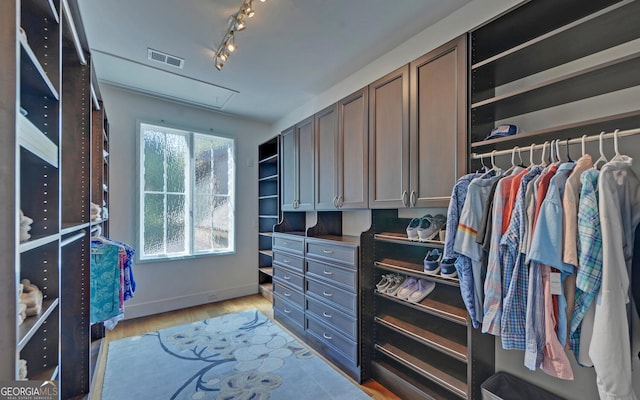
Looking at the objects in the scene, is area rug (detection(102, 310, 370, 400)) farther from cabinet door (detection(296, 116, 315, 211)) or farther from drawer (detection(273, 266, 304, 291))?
cabinet door (detection(296, 116, 315, 211))

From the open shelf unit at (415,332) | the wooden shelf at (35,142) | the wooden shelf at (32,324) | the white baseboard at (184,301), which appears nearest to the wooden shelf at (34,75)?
the wooden shelf at (35,142)

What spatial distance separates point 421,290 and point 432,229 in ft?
1.45

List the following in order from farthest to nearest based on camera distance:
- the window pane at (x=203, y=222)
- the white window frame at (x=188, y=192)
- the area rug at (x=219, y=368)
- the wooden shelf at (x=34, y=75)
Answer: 1. the window pane at (x=203, y=222)
2. the white window frame at (x=188, y=192)
3. the area rug at (x=219, y=368)
4. the wooden shelf at (x=34, y=75)

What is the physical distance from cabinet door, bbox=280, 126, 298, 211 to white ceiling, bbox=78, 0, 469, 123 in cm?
58

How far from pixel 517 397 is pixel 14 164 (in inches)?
96.5

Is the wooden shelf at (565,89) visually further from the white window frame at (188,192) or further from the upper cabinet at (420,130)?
the white window frame at (188,192)

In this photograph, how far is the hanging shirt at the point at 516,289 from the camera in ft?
4.26

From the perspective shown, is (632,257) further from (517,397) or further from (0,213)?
(0,213)

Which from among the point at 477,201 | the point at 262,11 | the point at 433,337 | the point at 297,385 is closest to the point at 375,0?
the point at 262,11

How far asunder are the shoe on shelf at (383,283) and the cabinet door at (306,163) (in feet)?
3.53

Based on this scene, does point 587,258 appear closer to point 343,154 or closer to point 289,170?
point 343,154

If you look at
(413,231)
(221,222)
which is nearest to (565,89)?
(413,231)

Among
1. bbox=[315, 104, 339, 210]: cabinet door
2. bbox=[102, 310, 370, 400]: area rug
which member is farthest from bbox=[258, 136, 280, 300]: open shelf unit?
bbox=[315, 104, 339, 210]: cabinet door

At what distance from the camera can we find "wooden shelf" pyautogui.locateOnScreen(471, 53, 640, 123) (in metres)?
1.17
